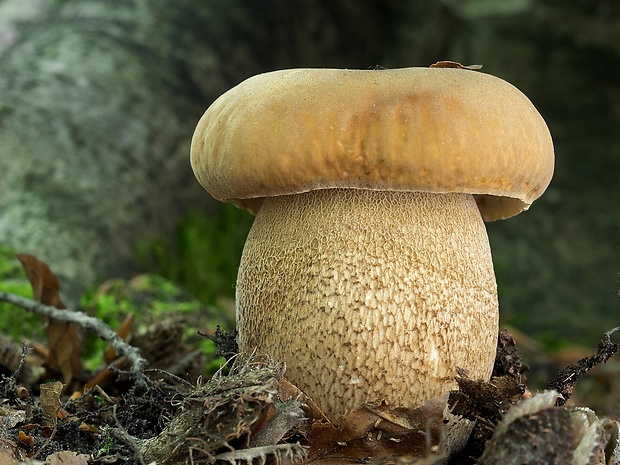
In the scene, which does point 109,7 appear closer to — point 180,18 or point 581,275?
point 180,18

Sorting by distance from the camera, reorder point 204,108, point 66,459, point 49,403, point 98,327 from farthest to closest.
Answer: point 204,108, point 98,327, point 49,403, point 66,459

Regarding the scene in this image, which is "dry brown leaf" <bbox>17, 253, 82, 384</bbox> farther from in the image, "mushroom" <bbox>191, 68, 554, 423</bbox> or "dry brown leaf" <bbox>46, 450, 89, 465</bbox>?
"dry brown leaf" <bbox>46, 450, 89, 465</bbox>

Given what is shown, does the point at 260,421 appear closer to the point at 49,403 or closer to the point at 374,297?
the point at 374,297

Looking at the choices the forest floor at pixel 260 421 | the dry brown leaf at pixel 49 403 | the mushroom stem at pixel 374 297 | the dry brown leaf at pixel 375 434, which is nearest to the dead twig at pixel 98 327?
the forest floor at pixel 260 421

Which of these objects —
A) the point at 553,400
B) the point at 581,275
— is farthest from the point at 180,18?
the point at 553,400

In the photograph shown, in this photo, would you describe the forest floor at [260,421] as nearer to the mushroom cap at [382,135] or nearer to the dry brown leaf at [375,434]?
the dry brown leaf at [375,434]

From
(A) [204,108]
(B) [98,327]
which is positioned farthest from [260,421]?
(A) [204,108]
